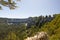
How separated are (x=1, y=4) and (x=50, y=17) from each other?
36533 mm

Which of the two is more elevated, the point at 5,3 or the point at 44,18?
the point at 5,3

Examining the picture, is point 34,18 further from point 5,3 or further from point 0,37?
point 5,3

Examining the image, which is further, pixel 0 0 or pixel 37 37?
pixel 37 37

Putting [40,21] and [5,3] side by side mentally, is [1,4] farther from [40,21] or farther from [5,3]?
[40,21]

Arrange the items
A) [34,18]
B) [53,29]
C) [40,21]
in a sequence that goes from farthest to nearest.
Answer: [34,18] → [40,21] → [53,29]

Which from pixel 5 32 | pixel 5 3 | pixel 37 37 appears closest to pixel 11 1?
pixel 5 3

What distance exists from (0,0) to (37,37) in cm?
103

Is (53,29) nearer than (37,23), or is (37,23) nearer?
(53,29)

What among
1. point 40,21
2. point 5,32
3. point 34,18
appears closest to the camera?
point 5,32

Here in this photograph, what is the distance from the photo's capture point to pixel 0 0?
3.12 metres

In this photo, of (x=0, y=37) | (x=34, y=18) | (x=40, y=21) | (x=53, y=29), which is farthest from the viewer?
(x=34, y=18)

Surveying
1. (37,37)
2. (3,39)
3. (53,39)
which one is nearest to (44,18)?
(53,39)

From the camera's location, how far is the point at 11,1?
126 inches

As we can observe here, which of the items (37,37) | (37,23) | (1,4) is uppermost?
(1,4)
